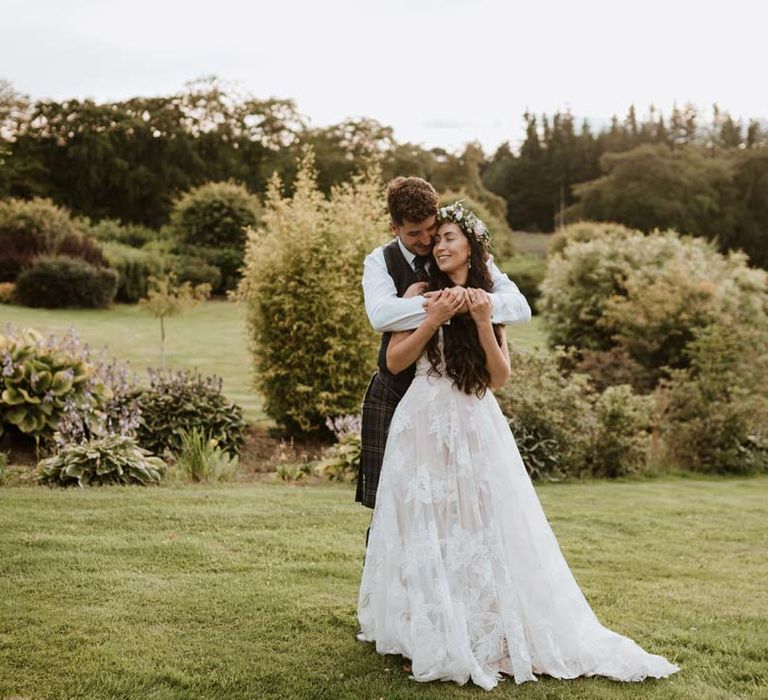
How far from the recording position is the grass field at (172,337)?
1597 cm

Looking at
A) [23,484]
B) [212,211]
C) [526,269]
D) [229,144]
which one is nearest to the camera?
[23,484]

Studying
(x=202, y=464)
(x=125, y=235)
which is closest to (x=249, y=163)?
(x=125, y=235)

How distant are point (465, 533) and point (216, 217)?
26192 mm

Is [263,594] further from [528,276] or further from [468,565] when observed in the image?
[528,276]

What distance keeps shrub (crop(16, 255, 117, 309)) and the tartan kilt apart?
1900cm

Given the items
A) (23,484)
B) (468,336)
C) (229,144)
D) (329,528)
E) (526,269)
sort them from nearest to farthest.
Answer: (468,336)
(329,528)
(23,484)
(526,269)
(229,144)

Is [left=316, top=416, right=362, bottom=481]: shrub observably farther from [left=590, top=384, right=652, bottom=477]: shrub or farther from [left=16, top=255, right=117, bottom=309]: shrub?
[left=16, top=255, right=117, bottom=309]: shrub

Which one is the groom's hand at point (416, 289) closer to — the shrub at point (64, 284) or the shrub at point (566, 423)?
the shrub at point (566, 423)

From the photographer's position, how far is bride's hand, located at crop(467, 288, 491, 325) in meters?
3.63

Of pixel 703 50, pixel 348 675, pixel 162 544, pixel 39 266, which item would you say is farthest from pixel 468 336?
pixel 39 266

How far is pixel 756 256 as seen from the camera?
155ft

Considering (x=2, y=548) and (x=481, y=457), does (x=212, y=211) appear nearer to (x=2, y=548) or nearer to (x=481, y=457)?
(x=2, y=548)

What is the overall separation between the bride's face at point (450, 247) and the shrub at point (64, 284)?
19.4m

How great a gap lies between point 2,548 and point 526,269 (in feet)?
89.4
